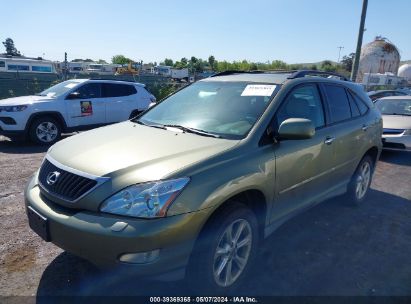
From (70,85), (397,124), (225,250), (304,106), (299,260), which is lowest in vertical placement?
(299,260)

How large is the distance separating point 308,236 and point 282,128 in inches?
62.1

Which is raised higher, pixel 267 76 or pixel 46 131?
pixel 267 76

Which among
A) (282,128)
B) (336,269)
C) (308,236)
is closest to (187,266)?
(282,128)

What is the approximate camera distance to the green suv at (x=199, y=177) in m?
2.33

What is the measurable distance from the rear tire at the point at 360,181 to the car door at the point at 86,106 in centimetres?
682

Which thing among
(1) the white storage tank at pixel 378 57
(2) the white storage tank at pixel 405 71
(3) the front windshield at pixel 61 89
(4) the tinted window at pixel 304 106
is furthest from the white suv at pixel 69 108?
(2) the white storage tank at pixel 405 71

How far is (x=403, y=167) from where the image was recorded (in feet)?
24.5

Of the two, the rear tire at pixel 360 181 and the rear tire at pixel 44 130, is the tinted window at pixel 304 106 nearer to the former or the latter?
the rear tire at pixel 360 181

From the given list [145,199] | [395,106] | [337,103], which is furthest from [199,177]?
[395,106]

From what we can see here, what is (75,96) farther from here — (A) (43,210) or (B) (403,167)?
(B) (403,167)

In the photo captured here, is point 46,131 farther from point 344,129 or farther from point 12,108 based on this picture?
point 344,129

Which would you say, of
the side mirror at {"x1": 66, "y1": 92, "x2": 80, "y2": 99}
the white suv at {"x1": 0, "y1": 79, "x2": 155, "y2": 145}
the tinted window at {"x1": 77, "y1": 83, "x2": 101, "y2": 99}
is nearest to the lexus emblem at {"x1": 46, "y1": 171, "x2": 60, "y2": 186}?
the white suv at {"x1": 0, "y1": 79, "x2": 155, "y2": 145}

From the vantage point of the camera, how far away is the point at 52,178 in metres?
2.72

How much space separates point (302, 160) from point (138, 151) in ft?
5.23
